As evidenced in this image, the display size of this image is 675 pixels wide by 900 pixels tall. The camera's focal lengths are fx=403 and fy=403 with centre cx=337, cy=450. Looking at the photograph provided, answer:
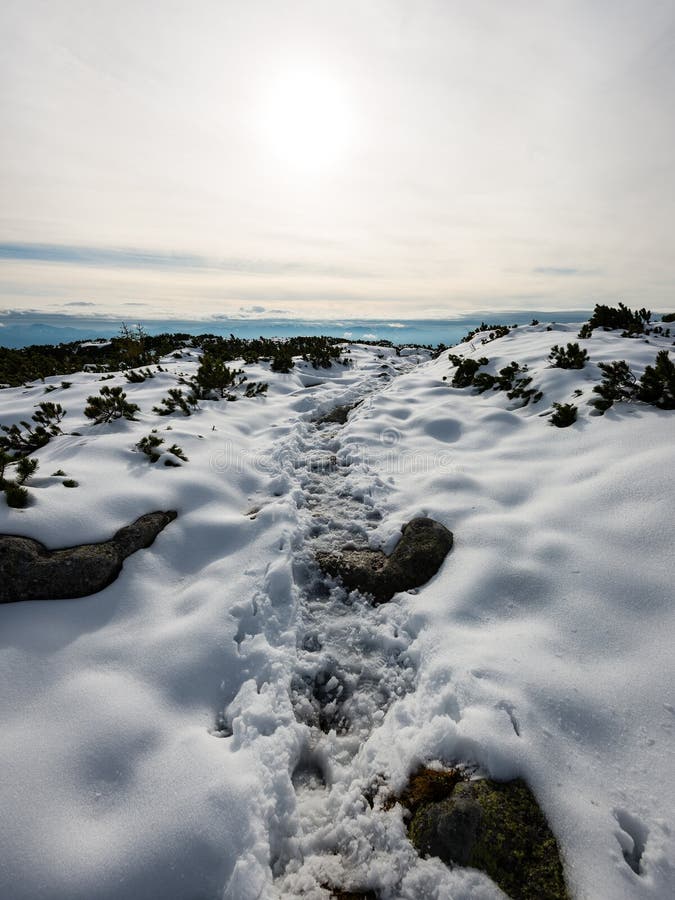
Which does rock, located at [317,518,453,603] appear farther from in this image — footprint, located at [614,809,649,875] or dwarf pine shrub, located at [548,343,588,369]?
dwarf pine shrub, located at [548,343,588,369]

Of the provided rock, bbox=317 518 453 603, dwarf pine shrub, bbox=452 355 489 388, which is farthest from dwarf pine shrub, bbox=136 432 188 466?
dwarf pine shrub, bbox=452 355 489 388

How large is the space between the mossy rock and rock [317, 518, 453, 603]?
1.87m

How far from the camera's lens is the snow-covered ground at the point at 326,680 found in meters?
2.20

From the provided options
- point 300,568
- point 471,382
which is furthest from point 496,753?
point 471,382

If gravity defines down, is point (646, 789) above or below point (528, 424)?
below

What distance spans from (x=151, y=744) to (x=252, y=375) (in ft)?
36.7

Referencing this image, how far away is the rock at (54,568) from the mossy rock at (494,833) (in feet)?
10.6

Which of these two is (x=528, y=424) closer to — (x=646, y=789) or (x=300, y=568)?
(x=300, y=568)

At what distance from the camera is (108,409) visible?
7781mm

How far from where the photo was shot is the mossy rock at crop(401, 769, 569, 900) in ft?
6.81

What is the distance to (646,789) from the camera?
89.2 inches

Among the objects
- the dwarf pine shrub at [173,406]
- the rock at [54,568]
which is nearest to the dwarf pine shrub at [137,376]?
the dwarf pine shrub at [173,406]

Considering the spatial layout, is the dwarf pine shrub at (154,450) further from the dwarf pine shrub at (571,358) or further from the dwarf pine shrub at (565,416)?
the dwarf pine shrub at (571,358)

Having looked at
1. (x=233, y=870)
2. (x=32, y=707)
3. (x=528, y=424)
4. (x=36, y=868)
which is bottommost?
(x=233, y=870)
